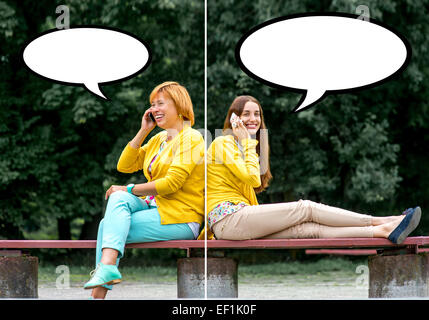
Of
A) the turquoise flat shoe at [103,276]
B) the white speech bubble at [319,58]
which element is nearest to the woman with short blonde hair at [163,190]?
the turquoise flat shoe at [103,276]

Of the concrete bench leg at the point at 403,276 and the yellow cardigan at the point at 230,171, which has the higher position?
the yellow cardigan at the point at 230,171

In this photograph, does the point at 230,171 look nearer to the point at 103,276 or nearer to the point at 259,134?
the point at 259,134

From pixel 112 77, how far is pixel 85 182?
8.57 meters

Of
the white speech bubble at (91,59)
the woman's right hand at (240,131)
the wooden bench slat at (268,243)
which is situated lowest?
the wooden bench slat at (268,243)

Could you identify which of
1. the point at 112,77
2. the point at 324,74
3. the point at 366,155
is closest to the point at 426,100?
the point at 366,155

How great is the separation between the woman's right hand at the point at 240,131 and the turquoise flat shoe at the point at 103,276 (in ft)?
4.17

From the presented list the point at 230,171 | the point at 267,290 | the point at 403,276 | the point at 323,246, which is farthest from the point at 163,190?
the point at 267,290

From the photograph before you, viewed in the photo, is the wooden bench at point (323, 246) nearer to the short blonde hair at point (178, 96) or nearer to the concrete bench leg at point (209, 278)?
the concrete bench leg at point (209, 278)

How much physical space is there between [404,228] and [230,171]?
125 centimetres

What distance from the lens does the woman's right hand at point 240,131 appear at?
451 centimetres

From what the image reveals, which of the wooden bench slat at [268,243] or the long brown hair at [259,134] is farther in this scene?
the long brown hair at [259,134]

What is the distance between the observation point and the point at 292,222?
438 cm

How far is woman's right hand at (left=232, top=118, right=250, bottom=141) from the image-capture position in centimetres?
451

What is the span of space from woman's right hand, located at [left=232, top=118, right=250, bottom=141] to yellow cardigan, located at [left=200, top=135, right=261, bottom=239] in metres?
0.04
